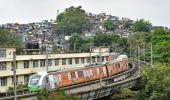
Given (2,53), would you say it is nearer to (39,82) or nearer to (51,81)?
(51,81)

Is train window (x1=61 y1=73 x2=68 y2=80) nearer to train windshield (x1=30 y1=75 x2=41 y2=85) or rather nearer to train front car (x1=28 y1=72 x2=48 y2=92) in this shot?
train front car (x1=28 y1=72 x2=48 y2=92)

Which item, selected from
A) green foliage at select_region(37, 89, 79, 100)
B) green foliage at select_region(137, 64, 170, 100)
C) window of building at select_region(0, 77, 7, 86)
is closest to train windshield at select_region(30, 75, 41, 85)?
green foliage at select_region(137, 64, 170, 100)

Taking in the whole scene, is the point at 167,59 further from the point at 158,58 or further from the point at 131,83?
the point at 131,83

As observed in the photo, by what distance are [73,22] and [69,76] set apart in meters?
123

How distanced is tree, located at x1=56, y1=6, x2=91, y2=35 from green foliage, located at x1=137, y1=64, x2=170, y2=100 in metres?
118

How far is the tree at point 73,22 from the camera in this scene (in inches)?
6816

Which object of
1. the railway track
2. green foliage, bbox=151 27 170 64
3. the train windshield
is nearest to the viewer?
the railway track

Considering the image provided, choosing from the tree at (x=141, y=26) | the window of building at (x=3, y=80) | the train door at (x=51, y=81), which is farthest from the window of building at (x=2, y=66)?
the tree at (x=141, y=26)

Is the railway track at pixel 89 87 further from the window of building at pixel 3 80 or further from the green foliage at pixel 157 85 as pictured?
the window of building at pixel 3 80

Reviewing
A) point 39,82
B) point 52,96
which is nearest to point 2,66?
point 39,82

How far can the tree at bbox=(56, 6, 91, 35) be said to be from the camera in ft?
568

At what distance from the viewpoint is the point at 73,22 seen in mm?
173750

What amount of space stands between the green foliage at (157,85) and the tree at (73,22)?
388ft

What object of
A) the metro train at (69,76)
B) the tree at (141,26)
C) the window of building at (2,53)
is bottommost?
the metro train at (69,76)
